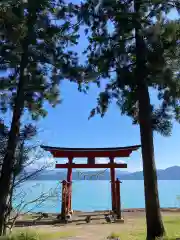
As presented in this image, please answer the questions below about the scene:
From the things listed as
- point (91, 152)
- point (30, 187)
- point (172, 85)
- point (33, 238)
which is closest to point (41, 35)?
point (172, 85)

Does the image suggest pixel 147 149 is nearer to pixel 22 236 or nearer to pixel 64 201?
pixel 22 236

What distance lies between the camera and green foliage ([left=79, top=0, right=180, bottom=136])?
574 cm

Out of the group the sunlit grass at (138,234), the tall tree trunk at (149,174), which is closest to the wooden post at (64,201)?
the sunlit grass at (138,234)

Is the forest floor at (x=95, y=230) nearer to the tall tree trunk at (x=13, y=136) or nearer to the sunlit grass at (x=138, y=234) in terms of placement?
the sunlit grass at (x=138, y=234)

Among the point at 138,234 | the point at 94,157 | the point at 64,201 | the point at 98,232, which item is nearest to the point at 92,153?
the point at 94,157

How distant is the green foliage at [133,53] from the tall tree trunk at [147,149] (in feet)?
0.31

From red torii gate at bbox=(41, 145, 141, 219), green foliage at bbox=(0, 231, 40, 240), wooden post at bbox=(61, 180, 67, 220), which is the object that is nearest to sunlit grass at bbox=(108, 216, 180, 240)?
green foliage at bbox=(0, 231, 40, 240)

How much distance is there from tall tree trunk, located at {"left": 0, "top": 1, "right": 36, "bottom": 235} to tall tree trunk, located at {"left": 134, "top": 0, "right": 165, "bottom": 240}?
2.38m

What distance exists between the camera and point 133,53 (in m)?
6.40

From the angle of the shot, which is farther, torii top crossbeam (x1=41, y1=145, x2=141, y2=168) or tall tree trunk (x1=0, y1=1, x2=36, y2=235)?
torii top crossbeam (x1=41, y1=145, x2=141, y2=168)

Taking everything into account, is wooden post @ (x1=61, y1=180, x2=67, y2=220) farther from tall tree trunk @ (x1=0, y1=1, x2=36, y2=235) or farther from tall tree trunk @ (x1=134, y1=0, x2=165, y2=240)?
tall tree trunk @ (x1=134, y1=0, x2=165, y2=240)

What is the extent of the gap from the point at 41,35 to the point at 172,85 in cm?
310

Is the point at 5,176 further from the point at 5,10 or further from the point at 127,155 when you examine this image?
the point at 127,155

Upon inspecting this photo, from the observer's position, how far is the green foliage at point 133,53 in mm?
5742
